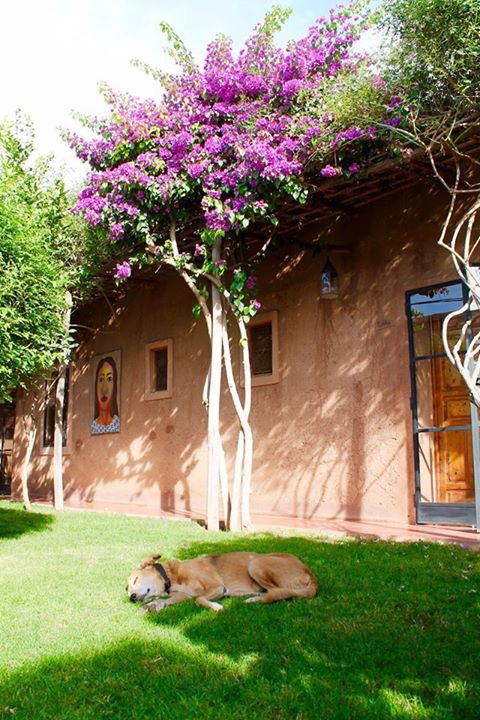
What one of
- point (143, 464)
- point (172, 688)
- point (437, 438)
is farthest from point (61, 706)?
point (143, 464)

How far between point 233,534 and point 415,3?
243 inches

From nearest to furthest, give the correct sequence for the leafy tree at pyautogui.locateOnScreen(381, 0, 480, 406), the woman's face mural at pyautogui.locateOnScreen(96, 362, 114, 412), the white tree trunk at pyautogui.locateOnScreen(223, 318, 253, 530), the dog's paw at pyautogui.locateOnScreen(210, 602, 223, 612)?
the dog's paw at pyautogui.locateOnScreen(210, 602, 223, 612) < the leafy tree at pyautogui.locateOnScreen(381, 0, 480, 406) < the white tree trunk at pyautogui.locateOnScreen(223, 318, 253, 530) < the woman's face mural at pyautogui.locateOnScreen(96, 362, 114, 412)

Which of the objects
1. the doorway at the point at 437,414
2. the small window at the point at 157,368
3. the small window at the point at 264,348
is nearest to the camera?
the doorway at the point at 437,414

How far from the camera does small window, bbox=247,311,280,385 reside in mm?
10742

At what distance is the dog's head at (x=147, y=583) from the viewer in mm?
4793

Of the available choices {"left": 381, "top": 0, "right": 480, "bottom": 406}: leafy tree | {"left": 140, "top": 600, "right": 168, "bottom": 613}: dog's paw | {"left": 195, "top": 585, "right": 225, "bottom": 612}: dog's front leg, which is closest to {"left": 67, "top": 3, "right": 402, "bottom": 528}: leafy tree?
{"left": 381, "top": 0, "right": 480, "bottom": 406}: leafy tree

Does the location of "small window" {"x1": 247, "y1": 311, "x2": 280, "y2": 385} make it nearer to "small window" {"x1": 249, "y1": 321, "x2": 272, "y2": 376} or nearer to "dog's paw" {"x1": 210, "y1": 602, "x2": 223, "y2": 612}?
"small window" {"x1": 249, "y1": 321, "x2": 272, "y2": 376}

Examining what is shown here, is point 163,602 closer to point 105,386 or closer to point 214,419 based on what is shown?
point 214,419

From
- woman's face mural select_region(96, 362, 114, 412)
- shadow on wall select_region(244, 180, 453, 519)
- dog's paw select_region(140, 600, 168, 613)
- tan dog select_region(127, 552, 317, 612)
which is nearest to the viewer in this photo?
dog's paw select_region(140, 600, 168, 613)

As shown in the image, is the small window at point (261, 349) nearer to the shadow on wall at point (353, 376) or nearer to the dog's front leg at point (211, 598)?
the shadow on wall at point (353, 376)

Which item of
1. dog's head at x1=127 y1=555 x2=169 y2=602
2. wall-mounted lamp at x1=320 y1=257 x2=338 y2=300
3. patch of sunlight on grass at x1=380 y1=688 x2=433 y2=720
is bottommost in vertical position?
A: patch of sunlight on grass at x1=380 y1=688 x2=433 y2=720

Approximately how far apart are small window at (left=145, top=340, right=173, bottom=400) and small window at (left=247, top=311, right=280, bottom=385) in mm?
2294

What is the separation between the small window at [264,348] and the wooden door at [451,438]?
2.67m

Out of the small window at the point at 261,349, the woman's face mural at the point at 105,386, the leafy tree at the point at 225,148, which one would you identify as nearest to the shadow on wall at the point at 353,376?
the small window at the point at 261,349
